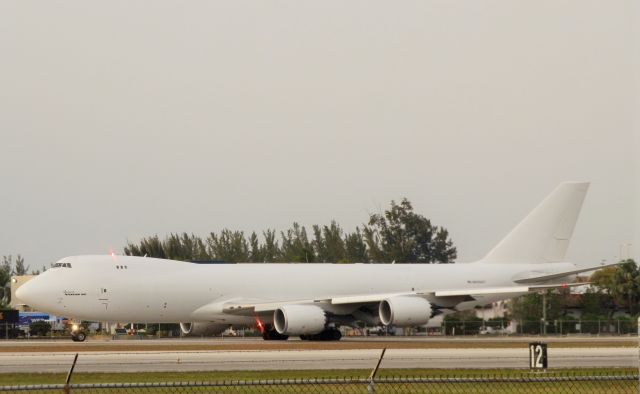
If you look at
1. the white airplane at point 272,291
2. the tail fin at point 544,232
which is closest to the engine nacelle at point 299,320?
the white airplane at point 272,291

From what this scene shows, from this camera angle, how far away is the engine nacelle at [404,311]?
180 ft

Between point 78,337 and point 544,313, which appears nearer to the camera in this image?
point 78,337

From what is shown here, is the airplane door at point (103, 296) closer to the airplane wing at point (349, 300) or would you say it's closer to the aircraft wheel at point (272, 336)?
the airplane wing at point (349, 300)

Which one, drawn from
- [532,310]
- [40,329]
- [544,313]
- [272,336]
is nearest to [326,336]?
[272,336]

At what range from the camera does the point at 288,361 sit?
32469mm

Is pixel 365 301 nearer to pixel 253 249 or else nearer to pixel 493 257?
pixel 493 257

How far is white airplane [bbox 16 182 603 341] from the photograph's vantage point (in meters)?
54.0

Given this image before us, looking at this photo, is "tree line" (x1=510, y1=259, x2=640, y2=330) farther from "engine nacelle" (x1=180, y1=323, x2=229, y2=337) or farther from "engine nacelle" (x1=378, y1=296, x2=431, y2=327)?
"engine nacelle" (x1=180, y1=323, x2=229, y2=337)

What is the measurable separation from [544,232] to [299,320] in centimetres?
1833

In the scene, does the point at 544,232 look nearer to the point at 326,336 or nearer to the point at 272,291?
the point at 326,336

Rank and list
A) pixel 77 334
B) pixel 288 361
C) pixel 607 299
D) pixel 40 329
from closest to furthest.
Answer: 1. pixel 288 361
2. pixel 77 334
3. pixel 40 329
4. pixel 607 299

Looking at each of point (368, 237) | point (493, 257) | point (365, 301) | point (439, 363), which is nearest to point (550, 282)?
point (493, 257)

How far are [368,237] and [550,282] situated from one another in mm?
55171

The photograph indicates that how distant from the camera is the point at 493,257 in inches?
2618
